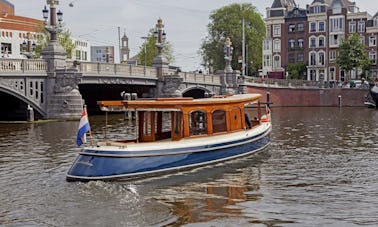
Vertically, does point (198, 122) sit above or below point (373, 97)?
above


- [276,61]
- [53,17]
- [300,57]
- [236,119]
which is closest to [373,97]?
[300,57]

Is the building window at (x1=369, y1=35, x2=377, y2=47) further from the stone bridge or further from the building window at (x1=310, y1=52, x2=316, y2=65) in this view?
the stone bridge

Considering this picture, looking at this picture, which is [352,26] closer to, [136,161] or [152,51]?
[152,51]

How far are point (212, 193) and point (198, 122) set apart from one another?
A: 478 centimetres

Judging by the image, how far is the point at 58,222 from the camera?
42.4 feet

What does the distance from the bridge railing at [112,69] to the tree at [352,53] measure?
36.8 metres

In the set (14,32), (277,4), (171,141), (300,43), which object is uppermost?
(277,4)

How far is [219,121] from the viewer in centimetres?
2145

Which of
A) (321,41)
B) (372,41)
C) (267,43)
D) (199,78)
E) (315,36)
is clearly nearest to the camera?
(199,78)

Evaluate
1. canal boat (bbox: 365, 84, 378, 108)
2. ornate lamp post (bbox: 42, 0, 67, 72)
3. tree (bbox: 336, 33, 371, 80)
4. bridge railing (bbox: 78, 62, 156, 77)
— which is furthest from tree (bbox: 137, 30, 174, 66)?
ornate lamp post (bbox: 42, 0, 67, 72)

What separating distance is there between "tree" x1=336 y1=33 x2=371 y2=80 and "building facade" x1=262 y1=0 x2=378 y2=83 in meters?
6.91

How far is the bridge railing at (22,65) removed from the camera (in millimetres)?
38812

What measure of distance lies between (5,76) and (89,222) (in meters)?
27.4

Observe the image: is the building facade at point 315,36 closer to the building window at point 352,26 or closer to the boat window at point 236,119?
the building window at point 352,26
